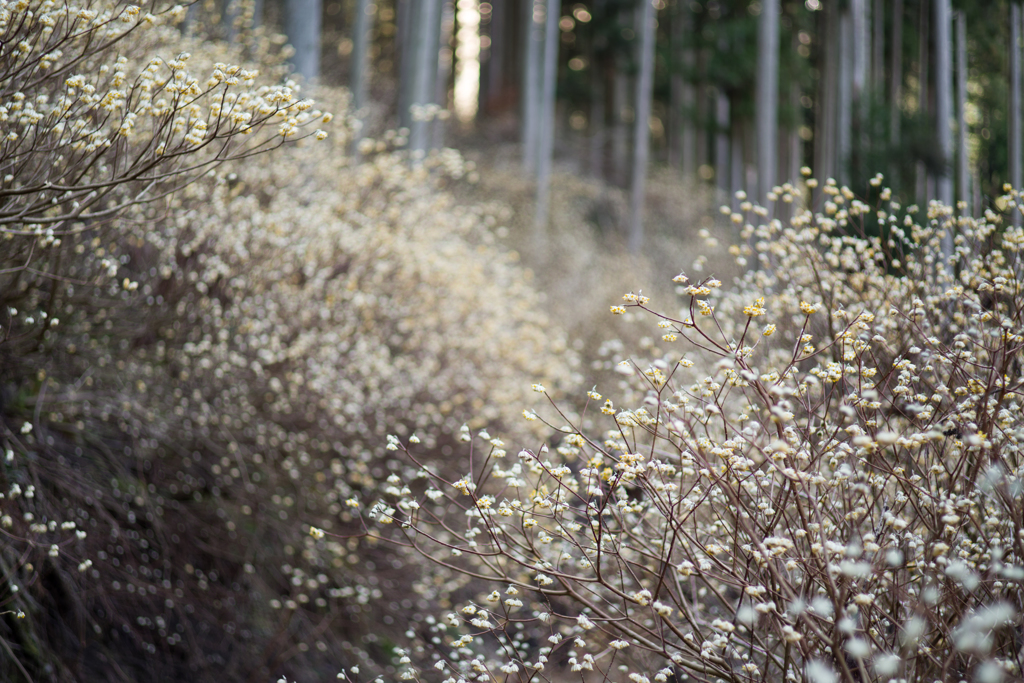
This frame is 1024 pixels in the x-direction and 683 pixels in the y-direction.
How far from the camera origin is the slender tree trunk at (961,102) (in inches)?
281

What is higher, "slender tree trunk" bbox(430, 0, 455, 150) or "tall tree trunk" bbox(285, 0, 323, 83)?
"slender tree trunk" bbox(430, 0, 455, 150)

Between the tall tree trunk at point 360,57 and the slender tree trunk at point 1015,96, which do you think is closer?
the slender tree trunk at point 1015,96

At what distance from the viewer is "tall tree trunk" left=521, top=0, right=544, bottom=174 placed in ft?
48.0

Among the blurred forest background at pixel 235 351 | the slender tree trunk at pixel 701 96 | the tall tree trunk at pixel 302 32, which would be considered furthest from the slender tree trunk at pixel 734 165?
the tall tree trunk at pixel 302 32

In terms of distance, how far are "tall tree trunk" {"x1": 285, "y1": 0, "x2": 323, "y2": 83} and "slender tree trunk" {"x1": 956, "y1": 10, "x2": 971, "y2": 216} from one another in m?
6.66

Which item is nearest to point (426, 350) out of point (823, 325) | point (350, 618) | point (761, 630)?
point (350, 618)

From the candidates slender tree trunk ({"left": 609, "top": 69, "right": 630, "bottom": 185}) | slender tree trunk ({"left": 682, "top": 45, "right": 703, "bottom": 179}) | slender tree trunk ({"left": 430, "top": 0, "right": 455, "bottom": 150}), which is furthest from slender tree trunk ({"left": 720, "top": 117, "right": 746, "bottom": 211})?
slender tree trunk ({"left": 430, "top": 0, "right": 455, "bottom": 150})

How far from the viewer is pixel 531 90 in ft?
48.8

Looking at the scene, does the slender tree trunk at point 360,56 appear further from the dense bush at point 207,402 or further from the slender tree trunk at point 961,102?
the slender tree trunk at point 961,102

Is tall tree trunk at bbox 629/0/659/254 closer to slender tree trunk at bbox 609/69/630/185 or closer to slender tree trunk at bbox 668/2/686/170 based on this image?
slender tree trunk at bbox 668/2/686/170

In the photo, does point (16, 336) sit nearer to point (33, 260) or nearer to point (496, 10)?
point (33, 260)

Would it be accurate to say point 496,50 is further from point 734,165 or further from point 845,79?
point 845,79

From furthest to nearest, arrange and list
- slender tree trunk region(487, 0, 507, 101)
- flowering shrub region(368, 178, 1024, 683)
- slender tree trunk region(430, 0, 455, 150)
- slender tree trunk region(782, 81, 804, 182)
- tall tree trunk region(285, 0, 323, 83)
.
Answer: slender tree trunk region(487, 0, 507, 101) → slender tree trunk region(782, 81, 804, 182) → slender tree trunk region(430, 0, 455, 150) → tall tree trunk region(285, 0, 323, 83) → flowering shrub region(368, 178, 1024, 683)

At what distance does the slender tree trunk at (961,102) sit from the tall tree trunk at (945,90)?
13 centimetres
